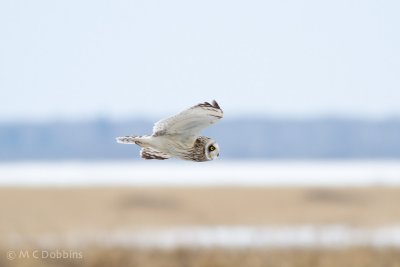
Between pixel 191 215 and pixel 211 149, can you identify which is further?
pixel 191 215

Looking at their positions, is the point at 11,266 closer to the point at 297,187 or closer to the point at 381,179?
the point at 297,187

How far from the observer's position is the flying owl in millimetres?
1916

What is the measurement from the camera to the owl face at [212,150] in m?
1.94

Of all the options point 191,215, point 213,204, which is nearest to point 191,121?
point 191,215

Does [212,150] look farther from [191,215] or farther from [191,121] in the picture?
[191,215]

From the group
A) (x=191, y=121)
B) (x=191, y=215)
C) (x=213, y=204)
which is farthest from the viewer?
(x=213, y=204)

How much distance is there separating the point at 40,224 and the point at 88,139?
4.05 meters

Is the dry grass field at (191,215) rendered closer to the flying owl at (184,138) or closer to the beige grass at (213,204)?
the beige grass at (213,204)

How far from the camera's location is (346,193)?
603 inches

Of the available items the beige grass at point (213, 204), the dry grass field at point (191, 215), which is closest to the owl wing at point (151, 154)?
the dry grass field at point (191, 215)

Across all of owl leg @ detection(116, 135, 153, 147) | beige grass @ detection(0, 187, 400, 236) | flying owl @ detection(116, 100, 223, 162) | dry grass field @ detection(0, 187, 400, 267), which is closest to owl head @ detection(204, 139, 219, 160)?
flying owl @ detection(116, 100, 223, 162)

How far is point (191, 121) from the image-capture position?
1.93m

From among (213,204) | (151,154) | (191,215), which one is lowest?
(191,215)

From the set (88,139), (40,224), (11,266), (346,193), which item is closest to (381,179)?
(346,193)
